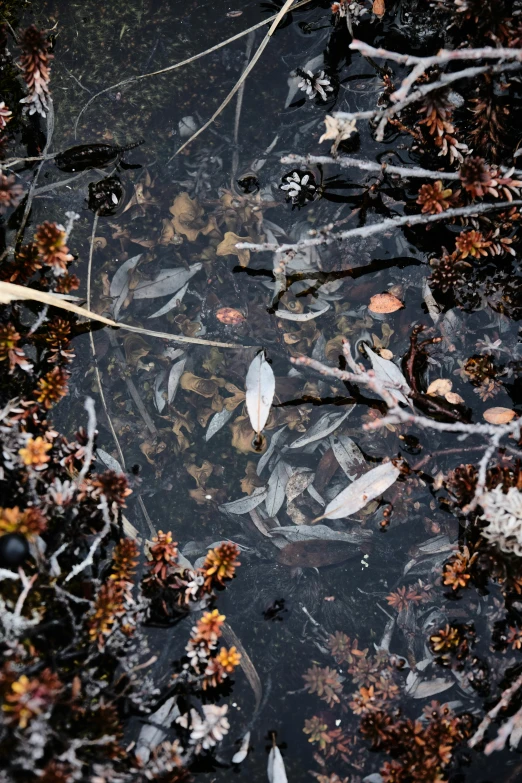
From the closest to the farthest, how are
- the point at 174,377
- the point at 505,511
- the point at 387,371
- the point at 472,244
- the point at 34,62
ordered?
the point at 505,511 → the point at 34,62 → the point at 472,244 → the point at 387,371 → the point at 174,377

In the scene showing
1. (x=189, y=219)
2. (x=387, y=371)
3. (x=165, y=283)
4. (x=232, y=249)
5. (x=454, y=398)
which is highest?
(x=189, y=219)

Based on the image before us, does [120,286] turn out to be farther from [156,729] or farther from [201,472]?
[156,729]

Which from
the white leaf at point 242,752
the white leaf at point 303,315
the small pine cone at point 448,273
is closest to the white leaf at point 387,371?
the white leaf at point 303,315

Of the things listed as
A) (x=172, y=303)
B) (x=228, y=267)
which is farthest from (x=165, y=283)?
(x=228, y=267)

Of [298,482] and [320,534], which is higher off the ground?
[298,482]

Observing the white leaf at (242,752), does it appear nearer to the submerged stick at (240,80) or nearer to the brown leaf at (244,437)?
the brown leaf at (244,437)

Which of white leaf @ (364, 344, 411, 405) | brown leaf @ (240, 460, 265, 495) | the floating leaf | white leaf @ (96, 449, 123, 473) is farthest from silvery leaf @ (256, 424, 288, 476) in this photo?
white leaf @ (96, 449, 123, 473)

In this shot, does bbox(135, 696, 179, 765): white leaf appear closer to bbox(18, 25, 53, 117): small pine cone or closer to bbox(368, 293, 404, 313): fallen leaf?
bbox(368, 293, 404, 313): fallen leaf

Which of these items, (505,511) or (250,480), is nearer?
(505,511)
